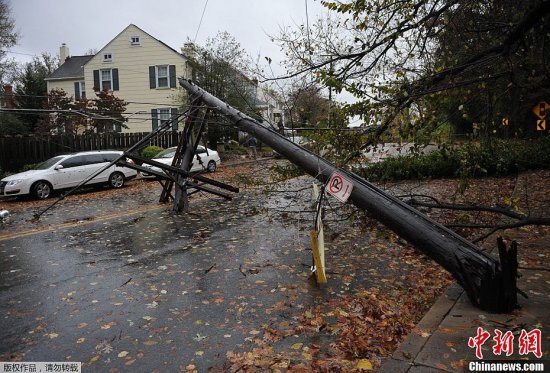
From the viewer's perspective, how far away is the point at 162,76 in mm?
33625

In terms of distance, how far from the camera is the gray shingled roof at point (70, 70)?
120ft

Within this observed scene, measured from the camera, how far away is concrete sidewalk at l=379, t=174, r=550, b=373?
3639mm

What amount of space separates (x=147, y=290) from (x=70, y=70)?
37907 millimetres

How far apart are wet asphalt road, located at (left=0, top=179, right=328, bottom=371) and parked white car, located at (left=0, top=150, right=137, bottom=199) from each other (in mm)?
7344

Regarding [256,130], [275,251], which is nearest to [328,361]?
[275,251]

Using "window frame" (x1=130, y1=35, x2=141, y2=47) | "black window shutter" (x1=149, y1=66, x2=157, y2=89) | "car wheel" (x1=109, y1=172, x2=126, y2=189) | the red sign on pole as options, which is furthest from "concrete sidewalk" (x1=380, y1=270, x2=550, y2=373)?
"window frame" (x1=130, y1=35, x2=141, y2=47)

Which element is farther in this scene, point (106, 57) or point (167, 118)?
point (106, 57)

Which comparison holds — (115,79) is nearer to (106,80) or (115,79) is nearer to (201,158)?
(106,80)

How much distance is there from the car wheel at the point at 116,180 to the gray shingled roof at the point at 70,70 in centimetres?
2097

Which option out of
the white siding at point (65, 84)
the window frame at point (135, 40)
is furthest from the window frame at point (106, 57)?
the white siding at point (65, 84)

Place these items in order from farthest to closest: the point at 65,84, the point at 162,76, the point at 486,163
A: the point at 65,84 < the point at 162,76 < the point at 486,163

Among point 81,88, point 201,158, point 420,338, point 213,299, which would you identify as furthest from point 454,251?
point 81,88

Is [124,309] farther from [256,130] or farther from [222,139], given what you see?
[222,139]

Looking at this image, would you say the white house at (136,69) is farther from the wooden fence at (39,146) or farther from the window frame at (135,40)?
the wooden fence at (39,146)
